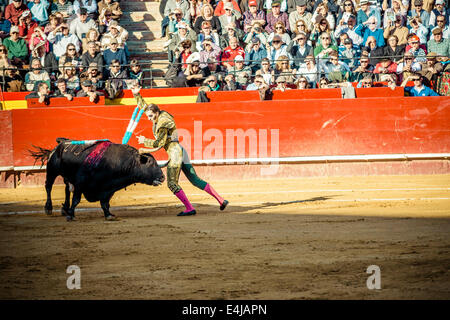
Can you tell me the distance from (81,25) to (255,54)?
401 cm

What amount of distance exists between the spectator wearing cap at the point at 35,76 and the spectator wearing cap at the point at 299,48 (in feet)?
16.9

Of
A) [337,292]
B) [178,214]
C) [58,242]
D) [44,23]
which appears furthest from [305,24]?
[337,292]

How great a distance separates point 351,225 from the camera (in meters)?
8.55

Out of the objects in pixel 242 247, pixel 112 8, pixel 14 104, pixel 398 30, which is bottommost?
pixel 242 247

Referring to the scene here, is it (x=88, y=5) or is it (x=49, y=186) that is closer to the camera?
(x=49, y=186)

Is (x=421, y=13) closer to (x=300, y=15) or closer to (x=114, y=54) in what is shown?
(x=300, y=15)

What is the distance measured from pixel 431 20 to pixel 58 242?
38.0ft

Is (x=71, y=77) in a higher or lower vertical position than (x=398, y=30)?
lower

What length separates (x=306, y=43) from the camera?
1532 centimetres

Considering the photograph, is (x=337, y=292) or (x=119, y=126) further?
(x=119, y=126)

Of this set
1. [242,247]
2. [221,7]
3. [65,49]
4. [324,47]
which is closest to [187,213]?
[242,247]

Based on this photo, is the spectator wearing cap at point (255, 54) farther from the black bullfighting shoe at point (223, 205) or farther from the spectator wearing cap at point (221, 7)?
the black bullfighting shoe at point (223, 205)
